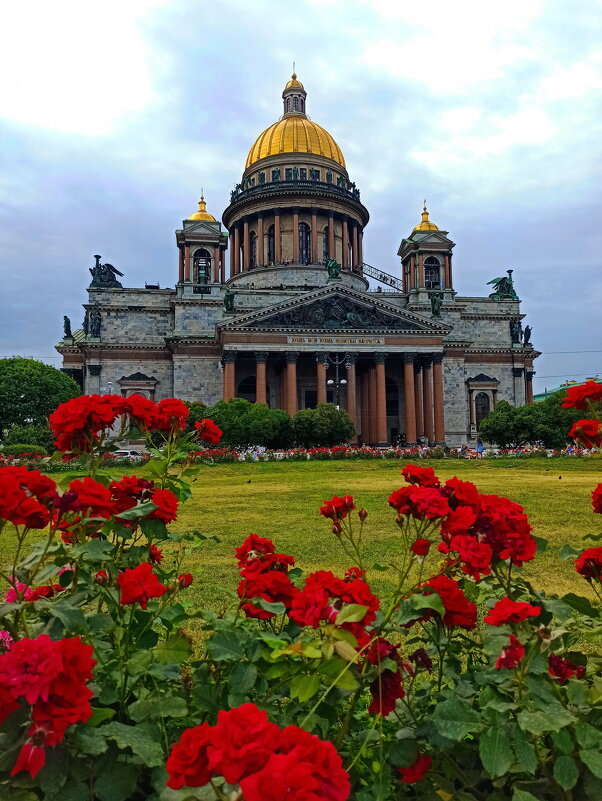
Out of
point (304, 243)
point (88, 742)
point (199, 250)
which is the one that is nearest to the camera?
point (88, 742)

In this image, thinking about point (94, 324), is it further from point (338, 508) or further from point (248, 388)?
point (338, 508)

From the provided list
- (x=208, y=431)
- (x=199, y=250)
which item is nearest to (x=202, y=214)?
(x=199, y=250)

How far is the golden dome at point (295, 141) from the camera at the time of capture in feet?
200

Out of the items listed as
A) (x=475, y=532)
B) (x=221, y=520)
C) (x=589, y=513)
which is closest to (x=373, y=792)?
(x=475, y=532)

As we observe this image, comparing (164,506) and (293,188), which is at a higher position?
(293,188)

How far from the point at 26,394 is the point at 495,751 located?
4502 centimetres

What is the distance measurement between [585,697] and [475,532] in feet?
2.78

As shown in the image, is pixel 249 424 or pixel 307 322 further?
pixel 307 322

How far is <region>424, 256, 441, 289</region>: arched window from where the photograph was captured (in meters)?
56.1

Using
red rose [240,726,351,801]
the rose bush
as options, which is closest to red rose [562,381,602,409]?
the rose bush

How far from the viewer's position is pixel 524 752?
238cm

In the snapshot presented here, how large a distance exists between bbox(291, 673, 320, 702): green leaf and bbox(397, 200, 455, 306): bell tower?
54133 mm

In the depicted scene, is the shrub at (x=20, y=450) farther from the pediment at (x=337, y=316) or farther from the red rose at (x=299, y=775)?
the red rose at (x=299, y=775)

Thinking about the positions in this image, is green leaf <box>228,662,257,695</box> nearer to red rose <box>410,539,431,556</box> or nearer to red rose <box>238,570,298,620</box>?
red rose <box>238,570,298,620</box>
